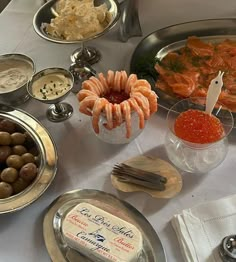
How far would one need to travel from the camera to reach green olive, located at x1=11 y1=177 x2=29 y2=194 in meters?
0.83

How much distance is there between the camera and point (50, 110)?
102 cm

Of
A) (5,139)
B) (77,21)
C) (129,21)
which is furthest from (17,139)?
(129,21)

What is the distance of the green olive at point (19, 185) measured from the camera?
0.83 meters

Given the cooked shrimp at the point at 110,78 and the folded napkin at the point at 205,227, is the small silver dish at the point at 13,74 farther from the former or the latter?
the folded napkin at the point at 205,227

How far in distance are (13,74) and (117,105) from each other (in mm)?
365

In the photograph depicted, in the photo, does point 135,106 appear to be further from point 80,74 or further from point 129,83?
point 80,74

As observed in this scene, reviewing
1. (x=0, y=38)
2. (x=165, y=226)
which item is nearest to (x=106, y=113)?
(x=165, y=226)

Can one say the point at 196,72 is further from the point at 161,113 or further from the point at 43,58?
the point at 43,58

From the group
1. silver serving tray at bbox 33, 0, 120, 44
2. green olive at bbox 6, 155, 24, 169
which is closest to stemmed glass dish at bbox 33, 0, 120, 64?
silver serving tray at bbox 33, 0, 120, 44

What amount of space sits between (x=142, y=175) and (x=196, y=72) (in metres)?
0.35

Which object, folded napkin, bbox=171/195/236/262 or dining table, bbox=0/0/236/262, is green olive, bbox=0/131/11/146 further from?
folded napkin, bbox=171/195/236/262

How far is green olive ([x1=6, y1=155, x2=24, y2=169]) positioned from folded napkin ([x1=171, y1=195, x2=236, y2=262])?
0.33m

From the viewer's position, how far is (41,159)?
2.85ft

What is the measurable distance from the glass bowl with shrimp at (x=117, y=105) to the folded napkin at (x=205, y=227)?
0.21 metres
